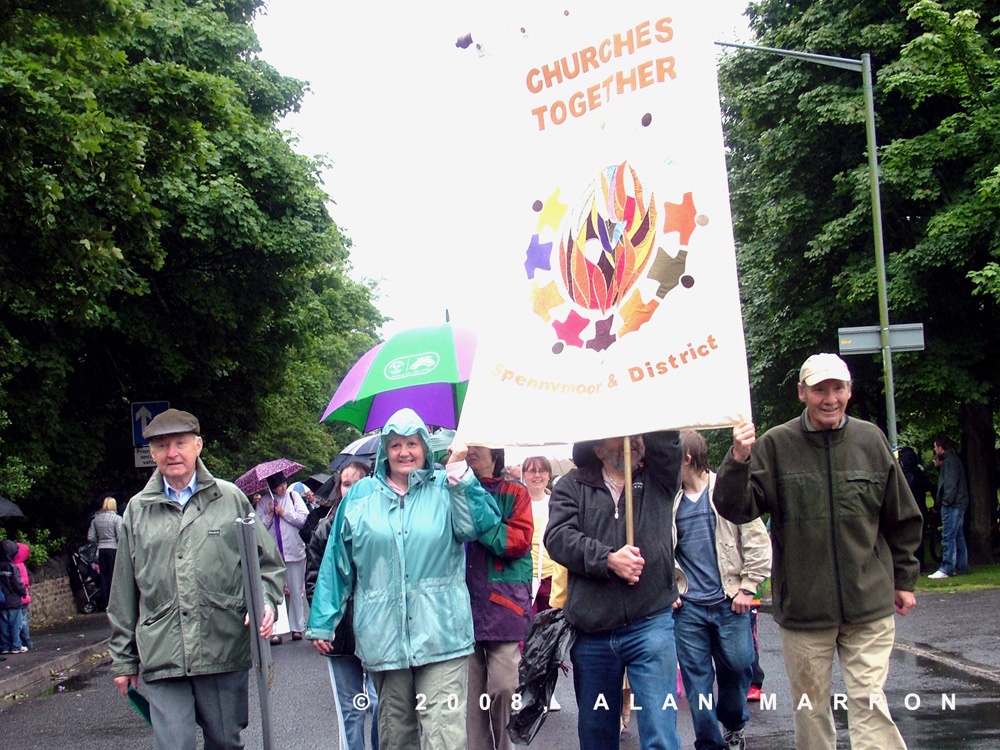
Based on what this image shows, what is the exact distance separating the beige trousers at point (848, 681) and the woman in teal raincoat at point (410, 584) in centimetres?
153

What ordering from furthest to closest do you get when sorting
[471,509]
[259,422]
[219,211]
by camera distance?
[259,422] < [219,211] < [471,509]

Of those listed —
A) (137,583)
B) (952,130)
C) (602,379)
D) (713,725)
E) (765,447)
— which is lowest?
(713,725)

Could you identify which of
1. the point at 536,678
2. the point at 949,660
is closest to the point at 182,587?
the point at 536,678

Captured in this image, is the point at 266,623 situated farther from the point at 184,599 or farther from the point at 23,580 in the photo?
the point at 23,580

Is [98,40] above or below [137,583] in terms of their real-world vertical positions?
above

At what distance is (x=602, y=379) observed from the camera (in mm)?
5598

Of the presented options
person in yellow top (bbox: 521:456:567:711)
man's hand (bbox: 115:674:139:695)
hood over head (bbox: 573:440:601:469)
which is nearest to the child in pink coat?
person in yellow top (bbox: 521:456:567:711)

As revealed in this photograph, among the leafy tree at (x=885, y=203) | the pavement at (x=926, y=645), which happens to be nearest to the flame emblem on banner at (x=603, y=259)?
the pavement at (x=926, y=645)

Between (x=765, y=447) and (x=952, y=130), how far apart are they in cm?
1646

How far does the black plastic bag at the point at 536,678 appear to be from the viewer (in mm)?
5996

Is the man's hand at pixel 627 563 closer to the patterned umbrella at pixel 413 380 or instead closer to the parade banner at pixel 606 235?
the parade banner at pixel 606 235

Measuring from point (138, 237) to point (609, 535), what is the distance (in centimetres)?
1203

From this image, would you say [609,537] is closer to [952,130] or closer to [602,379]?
[602,379]

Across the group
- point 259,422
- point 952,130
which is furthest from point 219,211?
point 952,130
